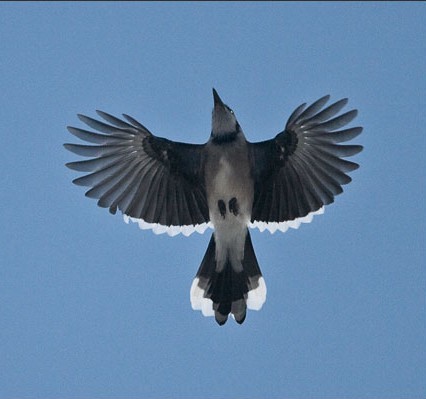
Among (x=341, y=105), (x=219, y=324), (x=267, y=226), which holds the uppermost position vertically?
(x=341, y=105)

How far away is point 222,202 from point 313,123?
1364 mm

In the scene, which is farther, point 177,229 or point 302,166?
point 177,229

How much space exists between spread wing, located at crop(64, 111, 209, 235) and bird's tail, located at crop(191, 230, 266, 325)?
1.69 ft

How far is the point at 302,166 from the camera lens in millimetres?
13289

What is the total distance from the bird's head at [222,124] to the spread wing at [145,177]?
29 cm

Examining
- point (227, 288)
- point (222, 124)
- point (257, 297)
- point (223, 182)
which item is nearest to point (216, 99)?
point (222, 124)

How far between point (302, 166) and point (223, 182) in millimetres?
936

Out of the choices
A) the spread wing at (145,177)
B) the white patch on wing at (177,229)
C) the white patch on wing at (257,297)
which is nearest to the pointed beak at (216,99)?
the spread wing at (145,177)

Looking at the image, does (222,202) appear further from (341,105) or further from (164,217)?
(341,105)

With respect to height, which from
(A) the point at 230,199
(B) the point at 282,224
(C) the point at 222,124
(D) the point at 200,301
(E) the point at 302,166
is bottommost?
(D) the point at 200,301

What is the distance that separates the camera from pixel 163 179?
1366cm

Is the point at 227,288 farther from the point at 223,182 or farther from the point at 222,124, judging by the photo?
the point at 222,124

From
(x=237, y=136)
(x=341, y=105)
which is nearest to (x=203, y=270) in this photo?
(x=237, y=136)

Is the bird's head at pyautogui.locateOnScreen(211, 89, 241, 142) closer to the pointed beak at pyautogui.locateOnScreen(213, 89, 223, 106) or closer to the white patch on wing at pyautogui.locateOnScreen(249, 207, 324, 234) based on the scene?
the pointed beak at pyautogui.locateOnScreen(213, 89, 223, 106)
